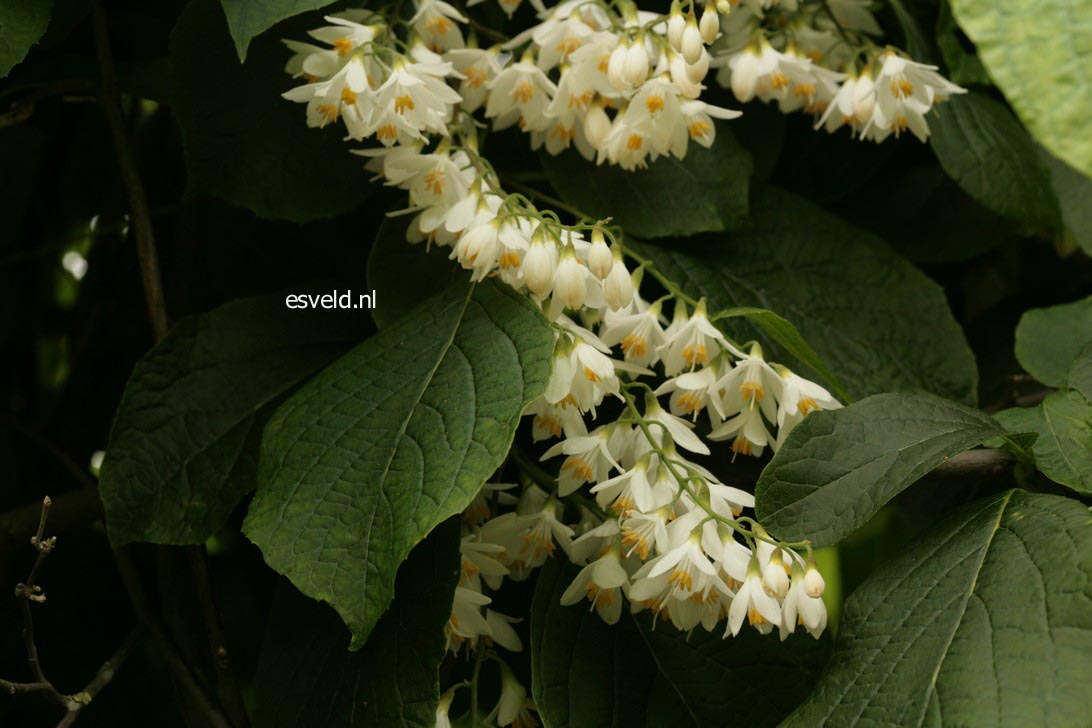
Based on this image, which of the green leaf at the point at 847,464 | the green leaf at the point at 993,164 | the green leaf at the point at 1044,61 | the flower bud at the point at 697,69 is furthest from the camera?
the green leaf at the point at 993,164

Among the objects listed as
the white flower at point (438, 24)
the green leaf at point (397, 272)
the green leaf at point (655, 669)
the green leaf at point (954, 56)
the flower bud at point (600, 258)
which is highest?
the white flower at point (438, 24)

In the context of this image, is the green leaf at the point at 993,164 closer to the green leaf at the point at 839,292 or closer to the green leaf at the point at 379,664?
the green leaf at the point at 839,292

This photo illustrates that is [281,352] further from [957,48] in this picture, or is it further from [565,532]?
[957,48]

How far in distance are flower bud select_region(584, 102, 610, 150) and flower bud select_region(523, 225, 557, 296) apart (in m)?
0.17

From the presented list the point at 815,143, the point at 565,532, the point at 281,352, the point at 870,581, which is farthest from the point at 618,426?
the point at 815,143

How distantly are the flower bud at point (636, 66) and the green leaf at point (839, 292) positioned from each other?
207 millimetres

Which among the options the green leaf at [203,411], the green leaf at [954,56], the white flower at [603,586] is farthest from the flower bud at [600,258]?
the green leaf at [954,56]

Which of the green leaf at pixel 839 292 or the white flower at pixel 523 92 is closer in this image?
the white flower at pixel 523 92

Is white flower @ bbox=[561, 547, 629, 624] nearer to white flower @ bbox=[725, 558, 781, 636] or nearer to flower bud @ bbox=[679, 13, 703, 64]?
white flower @ bbox=[725, 558, 781, 636]

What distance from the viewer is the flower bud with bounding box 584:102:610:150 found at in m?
0.91

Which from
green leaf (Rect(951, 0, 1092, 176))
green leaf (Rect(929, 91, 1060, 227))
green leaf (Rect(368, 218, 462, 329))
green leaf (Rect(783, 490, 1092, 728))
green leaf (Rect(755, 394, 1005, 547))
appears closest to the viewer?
green leaf (Rect(951, 0, 1092, 176))

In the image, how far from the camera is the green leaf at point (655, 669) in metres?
0.81

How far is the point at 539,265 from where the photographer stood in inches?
29.9

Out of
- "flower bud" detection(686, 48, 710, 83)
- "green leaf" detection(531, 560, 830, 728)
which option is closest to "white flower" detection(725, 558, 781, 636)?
"green leaf" detection(531, 560, 830, 728)
